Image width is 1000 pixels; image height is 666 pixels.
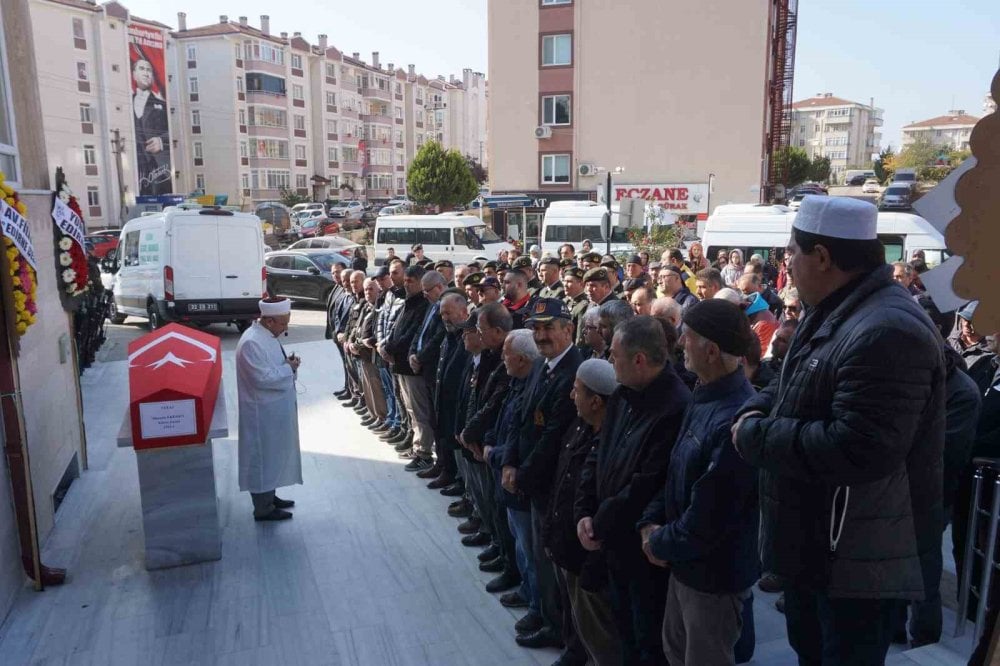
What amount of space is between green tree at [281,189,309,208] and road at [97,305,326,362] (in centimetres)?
4110

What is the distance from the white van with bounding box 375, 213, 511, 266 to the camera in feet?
75.7

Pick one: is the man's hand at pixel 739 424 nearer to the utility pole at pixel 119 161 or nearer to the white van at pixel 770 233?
the white van at pixel 770 233

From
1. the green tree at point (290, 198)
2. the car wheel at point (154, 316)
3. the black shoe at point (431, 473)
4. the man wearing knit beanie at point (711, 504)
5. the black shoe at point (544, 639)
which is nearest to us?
the man wearing knit beanie at point (711, 504)

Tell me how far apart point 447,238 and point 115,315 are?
968 centimetres

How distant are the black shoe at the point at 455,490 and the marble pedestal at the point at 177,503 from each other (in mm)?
1970

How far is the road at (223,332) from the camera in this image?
46.2 feet

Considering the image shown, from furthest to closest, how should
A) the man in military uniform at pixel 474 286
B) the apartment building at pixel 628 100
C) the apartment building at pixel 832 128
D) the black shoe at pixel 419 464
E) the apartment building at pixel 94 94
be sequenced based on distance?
the apartment building at pixel 832 128 → the apartment building at pixel 94 94 → the apartment building at pixel 628 100 → the man in military uniform at pixel 474 286 → the black shoe at pixel 419 464

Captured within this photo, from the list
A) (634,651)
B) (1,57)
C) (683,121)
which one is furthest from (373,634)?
(683,121)

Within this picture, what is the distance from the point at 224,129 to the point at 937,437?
200 feet

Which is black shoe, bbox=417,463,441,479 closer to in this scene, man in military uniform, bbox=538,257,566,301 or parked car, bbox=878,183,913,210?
man in military uniform, bbox=538,257,566,301

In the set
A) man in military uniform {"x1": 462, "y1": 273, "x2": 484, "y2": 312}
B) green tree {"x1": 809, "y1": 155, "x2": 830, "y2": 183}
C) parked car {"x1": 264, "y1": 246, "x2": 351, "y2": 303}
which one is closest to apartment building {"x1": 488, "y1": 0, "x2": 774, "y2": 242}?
parked car {"x1": 264, "y1": 246, "x2": 351, "y2": 303}

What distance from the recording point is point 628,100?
32.6 metres

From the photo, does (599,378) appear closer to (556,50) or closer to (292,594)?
(292,594)

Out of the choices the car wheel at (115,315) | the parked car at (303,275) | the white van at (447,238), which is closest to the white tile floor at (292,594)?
the car wheel at (115,315)
